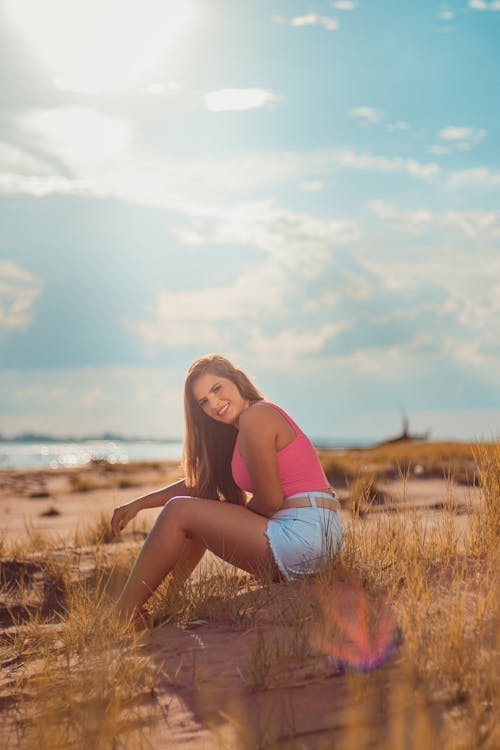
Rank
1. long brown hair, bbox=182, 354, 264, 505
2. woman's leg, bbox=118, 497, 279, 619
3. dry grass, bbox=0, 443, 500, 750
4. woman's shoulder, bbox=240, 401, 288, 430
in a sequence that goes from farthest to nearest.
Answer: long brown hair, bbox=182, 354, 264, 505 → woman's shoulder, bbox=240, 401, 288, 430 → woman's leg, bbox=118, 497, 279, 619 → dry grass, bbox=0, 443, 500, 750

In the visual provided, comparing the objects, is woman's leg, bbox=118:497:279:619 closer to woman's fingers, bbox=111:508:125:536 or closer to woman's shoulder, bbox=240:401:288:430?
woman's shoulder, bbox=240:401:288:430

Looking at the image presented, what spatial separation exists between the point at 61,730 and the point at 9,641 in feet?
6.07

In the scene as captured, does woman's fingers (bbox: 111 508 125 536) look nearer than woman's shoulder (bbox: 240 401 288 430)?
No

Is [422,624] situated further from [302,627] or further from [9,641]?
[9,641]

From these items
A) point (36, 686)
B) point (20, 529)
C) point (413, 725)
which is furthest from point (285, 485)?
point (20, 529)

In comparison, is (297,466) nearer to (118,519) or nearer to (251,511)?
(251,511)

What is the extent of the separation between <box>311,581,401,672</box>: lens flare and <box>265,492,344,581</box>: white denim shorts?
519 millimetres

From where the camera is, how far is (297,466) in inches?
170

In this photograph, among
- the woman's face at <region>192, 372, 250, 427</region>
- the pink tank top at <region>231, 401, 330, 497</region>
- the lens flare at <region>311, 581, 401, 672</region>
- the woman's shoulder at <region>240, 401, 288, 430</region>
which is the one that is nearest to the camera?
the lens flare at <region>311, 581, 401, 672</region>

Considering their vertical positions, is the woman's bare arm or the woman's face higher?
the woman's face

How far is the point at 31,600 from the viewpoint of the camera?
581 cm

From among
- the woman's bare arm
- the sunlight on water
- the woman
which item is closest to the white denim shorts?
the woman

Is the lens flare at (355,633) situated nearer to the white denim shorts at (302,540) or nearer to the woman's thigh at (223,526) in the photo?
the white denim shorts at (302,540)

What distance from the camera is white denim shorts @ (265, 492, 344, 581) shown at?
413 centimetres
